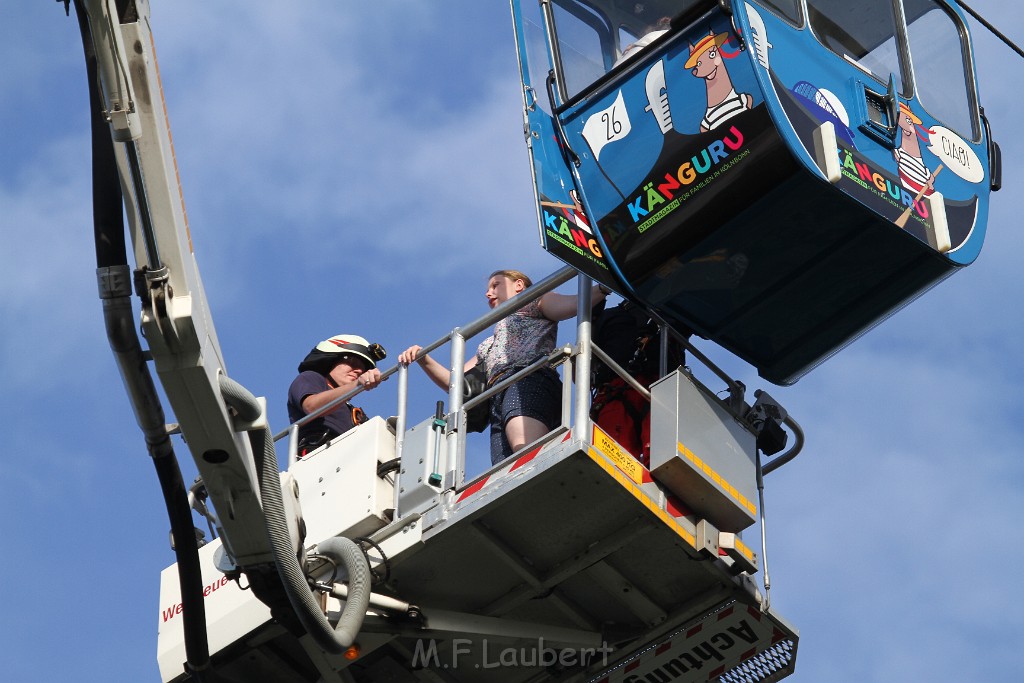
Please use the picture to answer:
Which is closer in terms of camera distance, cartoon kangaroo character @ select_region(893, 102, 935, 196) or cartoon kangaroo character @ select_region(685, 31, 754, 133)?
cartoon kangaroo character @ select_region(685, 31, 754, 133)

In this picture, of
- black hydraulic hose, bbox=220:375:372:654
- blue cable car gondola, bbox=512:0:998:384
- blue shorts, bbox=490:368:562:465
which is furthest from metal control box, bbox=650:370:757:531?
black hydraulic hose, bbox=220:375:372:654

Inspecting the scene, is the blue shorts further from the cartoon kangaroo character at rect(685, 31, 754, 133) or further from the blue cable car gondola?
the cartoon kangaroo character at rect(685, 31, 754, 133)

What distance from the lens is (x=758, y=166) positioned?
1154 cm

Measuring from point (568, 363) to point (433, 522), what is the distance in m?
1.23

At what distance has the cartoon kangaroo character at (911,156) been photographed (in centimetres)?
1226

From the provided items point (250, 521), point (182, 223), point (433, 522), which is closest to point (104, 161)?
point (182, 223)

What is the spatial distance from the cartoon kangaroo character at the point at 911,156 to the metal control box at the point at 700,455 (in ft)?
6.77

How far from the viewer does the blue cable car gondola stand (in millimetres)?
11688

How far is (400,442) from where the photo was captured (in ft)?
38.6

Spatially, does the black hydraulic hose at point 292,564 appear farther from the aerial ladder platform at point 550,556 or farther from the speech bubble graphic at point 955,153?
the speech bubble graphic at point 955,153

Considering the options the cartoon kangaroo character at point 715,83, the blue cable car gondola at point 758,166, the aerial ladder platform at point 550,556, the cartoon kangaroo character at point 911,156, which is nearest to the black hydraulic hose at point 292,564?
the aerial ladder platform at point 550,556

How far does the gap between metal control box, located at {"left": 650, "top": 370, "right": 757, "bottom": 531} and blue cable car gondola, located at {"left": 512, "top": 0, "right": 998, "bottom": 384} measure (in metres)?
1.09

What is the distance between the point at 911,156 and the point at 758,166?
1.45m

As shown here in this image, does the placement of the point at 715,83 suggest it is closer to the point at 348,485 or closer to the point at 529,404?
the point at 529,404
